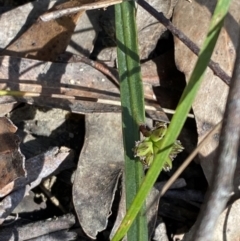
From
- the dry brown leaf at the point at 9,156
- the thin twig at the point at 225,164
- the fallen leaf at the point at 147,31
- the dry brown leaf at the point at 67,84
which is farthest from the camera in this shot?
the fallen leaf at the point at 147,31

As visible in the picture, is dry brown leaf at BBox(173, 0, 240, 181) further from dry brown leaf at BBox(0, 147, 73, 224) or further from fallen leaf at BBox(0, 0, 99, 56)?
dry brown leaf at BBox(0, 147, 73, 224)

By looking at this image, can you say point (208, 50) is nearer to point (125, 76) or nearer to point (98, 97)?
point (125, 76)

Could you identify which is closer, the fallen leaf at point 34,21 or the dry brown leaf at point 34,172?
the dry brown leaf at point 34,172

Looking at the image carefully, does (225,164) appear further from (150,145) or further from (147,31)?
(147,31)

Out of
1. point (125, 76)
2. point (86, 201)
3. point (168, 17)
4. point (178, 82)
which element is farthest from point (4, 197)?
point (168, 17)

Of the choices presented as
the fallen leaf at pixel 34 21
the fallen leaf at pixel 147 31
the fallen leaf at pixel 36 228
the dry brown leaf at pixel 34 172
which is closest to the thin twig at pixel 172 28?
the fallen leaf at pixel 147 31

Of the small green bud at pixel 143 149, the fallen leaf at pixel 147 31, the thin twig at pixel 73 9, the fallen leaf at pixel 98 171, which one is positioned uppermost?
the thin twig at pixel 73 9

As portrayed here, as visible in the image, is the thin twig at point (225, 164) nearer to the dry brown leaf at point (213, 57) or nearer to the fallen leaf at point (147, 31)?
the dry brown leaf at point (213, 57)

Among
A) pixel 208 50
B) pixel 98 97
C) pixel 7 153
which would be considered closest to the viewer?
pixel 208 50
